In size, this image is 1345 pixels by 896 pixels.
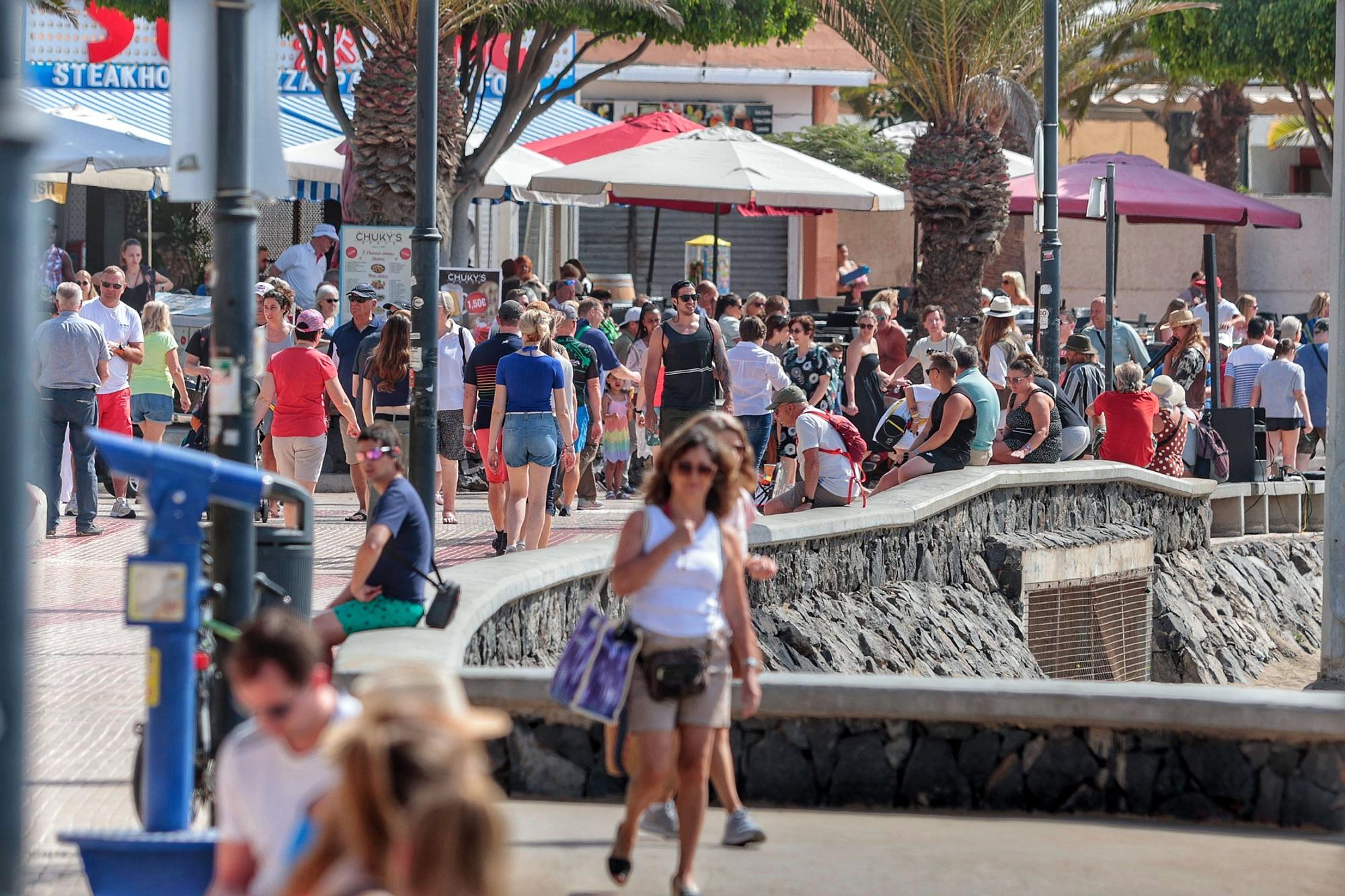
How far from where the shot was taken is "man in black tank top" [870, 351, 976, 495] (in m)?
13.6

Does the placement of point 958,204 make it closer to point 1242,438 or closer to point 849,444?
point 1242,438

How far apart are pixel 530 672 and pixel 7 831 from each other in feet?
12.1

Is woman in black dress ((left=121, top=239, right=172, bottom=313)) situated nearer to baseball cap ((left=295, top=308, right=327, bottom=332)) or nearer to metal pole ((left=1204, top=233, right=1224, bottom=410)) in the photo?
baseball cap ((left=295, top=308, right=327, bottom=332))

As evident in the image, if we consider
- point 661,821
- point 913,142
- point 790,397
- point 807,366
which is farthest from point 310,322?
point 913,142

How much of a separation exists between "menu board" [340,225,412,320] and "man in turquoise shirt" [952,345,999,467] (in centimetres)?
447

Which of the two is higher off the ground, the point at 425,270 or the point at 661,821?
the point at 425,270

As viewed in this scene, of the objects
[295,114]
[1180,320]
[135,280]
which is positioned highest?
[295,114]

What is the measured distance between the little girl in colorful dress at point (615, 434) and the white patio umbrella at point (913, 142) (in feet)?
26.3

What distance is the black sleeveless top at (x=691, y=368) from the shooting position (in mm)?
13469

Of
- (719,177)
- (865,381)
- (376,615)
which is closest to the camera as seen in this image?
(376,615)

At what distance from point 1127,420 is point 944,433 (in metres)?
3.43

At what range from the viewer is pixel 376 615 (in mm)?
7301

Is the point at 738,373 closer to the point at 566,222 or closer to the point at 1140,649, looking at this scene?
the point at 1140,649

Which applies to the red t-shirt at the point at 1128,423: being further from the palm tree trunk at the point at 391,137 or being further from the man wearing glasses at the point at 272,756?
the man wearing glasses at the point at 272,756
